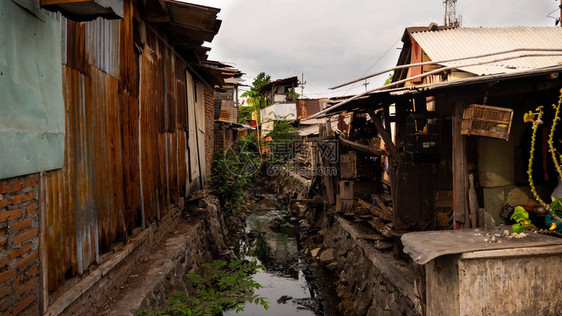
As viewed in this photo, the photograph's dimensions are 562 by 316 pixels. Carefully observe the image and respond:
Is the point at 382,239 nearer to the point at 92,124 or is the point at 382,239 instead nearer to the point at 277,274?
the point at 277,274

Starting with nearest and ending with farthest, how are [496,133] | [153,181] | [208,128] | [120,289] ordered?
1. [496,133]
2. [120,289]
3. [153,181]
4. [208,128]

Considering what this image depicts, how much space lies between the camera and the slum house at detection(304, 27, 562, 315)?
3379 millimetres

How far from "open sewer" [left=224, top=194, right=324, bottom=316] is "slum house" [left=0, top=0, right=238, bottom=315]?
10.00ft

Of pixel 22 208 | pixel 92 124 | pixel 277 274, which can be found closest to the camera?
pixel 22 208

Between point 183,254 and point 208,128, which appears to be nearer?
point 183,254

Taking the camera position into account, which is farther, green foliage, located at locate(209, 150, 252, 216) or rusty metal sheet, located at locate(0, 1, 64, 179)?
green foliage, located at locate(209, 150, 252, 216)

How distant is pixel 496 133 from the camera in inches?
170

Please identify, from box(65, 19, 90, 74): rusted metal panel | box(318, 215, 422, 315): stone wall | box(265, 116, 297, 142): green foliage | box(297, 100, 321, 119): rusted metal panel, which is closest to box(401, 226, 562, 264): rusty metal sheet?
box(318, 215, 422, 315): stone wall

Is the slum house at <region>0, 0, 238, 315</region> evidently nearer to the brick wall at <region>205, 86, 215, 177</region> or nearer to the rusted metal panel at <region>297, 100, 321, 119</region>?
the brick wall at <region>205, 86, 215, 177</region>

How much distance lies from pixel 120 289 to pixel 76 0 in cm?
360

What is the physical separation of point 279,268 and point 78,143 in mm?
7457

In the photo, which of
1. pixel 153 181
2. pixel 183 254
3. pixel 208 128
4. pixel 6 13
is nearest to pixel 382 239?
pixel 183 254

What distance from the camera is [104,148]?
432 cm

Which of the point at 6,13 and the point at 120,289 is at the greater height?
the point at 6,13
